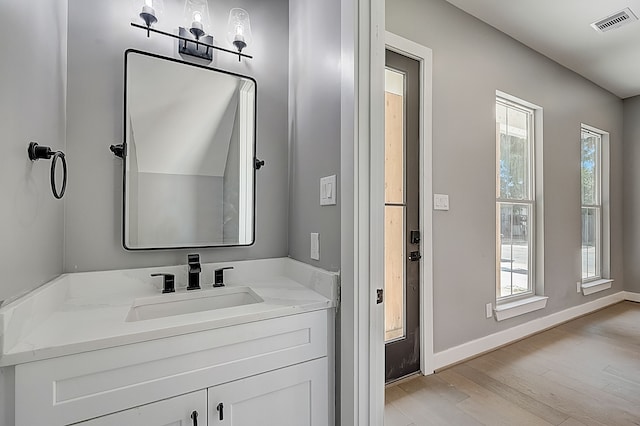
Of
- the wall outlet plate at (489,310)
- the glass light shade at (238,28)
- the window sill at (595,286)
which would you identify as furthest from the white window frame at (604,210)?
the glass light shade at (238,28)

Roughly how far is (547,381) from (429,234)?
4.17ft

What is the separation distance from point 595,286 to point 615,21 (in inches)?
114

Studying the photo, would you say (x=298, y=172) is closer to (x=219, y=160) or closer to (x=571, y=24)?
(x=219, y=160)

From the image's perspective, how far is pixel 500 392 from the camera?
1.94 metres

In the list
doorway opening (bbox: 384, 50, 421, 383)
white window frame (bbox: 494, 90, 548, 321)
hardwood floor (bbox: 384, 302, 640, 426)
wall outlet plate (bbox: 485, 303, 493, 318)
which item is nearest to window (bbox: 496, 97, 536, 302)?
white window frame (bbox: 494, 90, 548, 321)

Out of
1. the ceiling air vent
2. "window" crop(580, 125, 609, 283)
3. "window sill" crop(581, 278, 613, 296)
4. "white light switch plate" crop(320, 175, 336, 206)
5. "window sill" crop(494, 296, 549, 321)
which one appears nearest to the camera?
"white light switch plate" crop(320, 175, 336, 206)

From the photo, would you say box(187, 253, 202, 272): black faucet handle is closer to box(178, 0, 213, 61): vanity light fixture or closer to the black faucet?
the black faucet

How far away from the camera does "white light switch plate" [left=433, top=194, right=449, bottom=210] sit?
2.20 m

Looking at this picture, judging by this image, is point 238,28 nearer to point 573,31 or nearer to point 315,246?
point 315,246

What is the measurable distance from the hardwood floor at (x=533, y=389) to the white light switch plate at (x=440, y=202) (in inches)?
46.4

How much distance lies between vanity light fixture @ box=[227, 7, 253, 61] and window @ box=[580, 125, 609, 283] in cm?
442

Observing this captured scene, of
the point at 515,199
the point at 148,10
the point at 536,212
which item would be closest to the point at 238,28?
the point at 148,10

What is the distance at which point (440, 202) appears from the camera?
7.31 ft

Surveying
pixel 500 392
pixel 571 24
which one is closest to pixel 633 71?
pixel 571 24
